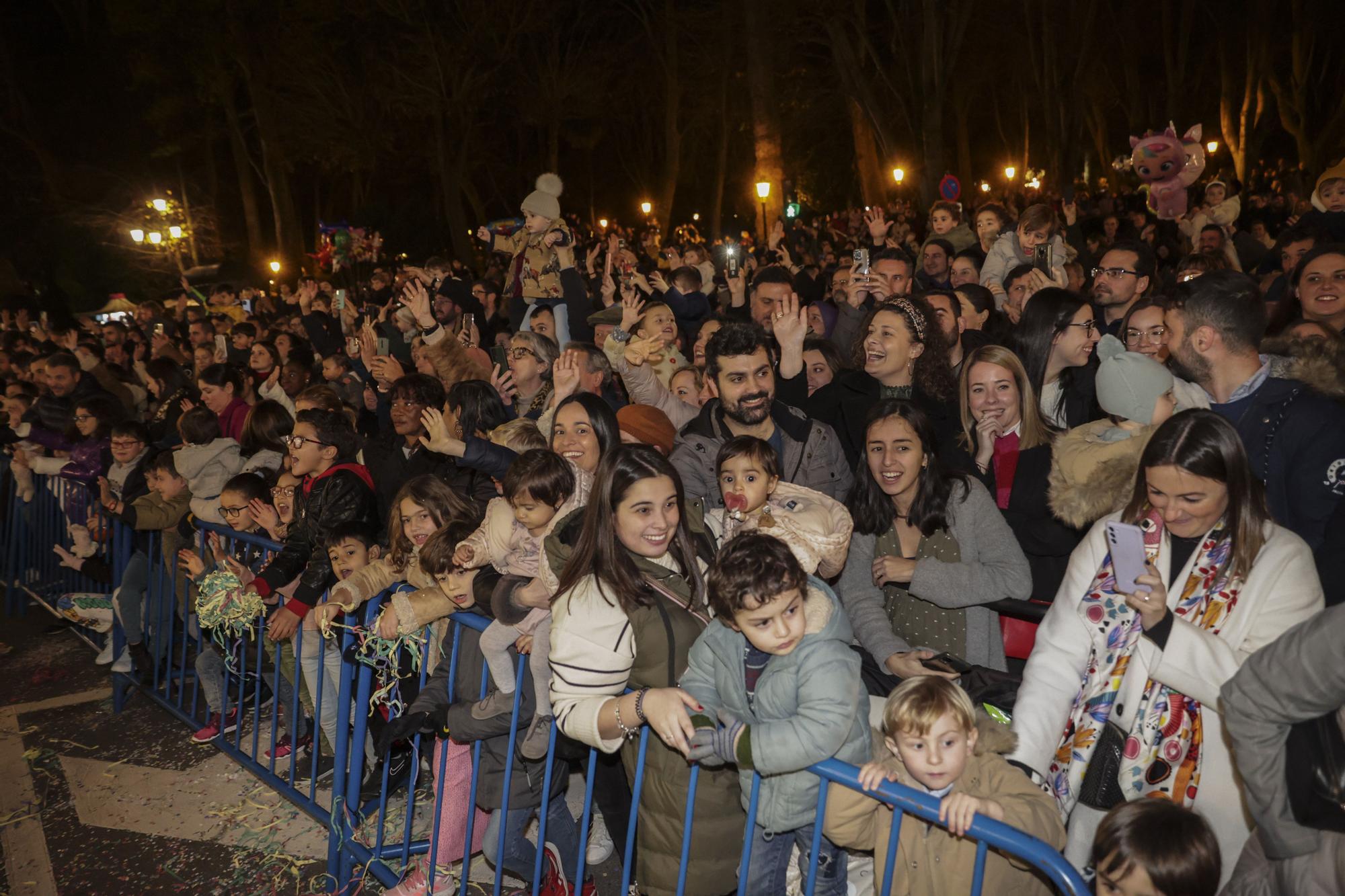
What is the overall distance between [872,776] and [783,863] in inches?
32.0

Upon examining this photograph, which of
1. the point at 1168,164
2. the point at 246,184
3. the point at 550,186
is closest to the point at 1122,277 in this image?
the point at 1168,164

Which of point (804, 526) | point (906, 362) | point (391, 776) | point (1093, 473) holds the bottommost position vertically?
point (391, 776)

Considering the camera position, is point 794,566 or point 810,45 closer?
point 794,566

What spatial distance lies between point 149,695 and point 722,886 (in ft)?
17.1

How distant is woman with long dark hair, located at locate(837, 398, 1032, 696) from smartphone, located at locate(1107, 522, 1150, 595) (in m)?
0.97

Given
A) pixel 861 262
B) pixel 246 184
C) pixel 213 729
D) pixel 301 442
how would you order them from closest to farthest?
1. pixel 301 442
2. pixel 213 729
3. pixel 861 262
4. pixel 246 184

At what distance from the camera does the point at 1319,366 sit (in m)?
3.47

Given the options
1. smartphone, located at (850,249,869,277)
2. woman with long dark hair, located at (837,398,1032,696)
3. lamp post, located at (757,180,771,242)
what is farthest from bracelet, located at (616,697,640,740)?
lamp post, located at (757,180,771,242)

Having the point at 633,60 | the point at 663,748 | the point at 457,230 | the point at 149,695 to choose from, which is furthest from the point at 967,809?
the point at 633,60

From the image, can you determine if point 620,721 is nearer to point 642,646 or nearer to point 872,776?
point 642,646

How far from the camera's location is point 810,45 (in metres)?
33.4

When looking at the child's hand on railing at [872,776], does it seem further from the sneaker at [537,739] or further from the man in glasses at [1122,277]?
the man in glasses at [1122,277]

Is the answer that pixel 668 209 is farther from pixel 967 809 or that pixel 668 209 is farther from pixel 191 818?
pixel 967 809

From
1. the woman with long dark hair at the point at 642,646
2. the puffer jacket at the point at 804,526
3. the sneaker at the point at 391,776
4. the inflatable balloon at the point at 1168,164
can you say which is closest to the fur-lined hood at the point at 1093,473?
the puffer jacket at the point at 804,526
